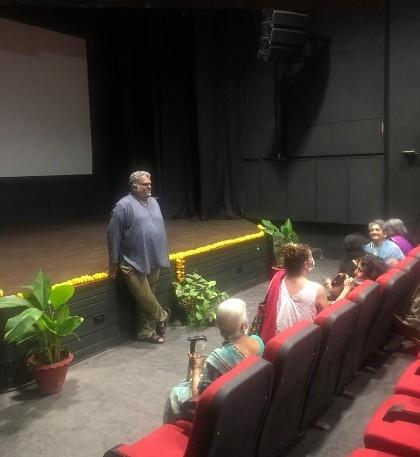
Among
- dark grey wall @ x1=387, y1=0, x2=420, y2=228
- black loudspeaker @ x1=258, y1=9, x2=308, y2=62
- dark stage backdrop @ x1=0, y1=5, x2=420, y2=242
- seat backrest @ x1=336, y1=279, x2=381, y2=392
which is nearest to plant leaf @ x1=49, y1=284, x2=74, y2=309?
seat backrest @ x1=336, y1=279, x2=381, y2=392

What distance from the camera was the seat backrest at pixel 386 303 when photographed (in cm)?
302

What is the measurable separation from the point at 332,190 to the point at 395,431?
17.7 ft

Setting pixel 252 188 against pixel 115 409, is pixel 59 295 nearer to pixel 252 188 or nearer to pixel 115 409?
pixel 115 409

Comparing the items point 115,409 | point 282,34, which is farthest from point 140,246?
point 282,34

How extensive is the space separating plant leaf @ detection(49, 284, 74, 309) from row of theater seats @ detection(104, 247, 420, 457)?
138 centimetres

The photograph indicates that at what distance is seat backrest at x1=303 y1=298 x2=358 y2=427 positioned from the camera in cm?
230

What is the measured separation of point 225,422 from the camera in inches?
63.2

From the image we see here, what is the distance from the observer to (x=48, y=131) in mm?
6945

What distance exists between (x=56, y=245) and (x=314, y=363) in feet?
12.4

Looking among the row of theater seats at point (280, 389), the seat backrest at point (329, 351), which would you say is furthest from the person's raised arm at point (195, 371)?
the seat backrest at point (329, 351)

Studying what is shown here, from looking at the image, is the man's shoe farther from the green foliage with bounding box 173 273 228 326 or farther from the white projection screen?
the white projection screen

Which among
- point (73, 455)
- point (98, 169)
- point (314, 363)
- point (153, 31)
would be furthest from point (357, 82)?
point (73, 455)

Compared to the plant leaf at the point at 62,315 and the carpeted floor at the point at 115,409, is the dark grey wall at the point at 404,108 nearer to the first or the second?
the carpeted floor at the point at 115,409

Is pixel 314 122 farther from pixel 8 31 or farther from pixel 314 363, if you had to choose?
pixel 314 363
